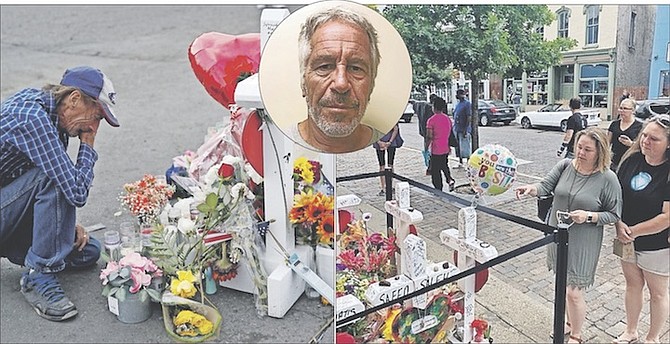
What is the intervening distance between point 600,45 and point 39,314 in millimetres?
1527

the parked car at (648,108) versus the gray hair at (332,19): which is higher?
the gray hair at (332,19)

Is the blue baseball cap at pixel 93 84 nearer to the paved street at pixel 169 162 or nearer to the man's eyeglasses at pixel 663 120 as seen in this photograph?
the paved street at pixel 169 162

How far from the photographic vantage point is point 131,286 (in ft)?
4.47

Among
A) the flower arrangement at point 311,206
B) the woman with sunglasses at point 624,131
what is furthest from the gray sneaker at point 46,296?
the woman with sunglasses at point 624,131

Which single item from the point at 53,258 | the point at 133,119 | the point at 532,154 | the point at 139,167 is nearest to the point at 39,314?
the point at 53,258

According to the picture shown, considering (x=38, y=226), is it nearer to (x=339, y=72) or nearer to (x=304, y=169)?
(x=304, y=169)

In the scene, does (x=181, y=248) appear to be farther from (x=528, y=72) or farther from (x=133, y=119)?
(x=528, y=72)

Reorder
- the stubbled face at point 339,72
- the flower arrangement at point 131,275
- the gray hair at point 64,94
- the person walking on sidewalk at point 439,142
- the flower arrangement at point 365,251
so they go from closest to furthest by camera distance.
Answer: the stubbled face at point 339,72 < the person walking on sidewalk at point 439,142 < the flower arrangement at point 365,251 < the gray hair at point 64,94 < the flower arrangement at point 131,275

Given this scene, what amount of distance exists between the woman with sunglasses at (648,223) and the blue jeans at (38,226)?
1.34 metres

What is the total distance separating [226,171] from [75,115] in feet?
1.30

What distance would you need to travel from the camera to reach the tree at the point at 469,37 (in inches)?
38.9

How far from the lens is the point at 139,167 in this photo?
1712mm

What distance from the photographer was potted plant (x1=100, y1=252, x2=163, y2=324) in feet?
4.44

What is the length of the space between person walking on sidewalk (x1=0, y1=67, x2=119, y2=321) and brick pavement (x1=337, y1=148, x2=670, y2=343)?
0.70 meters
